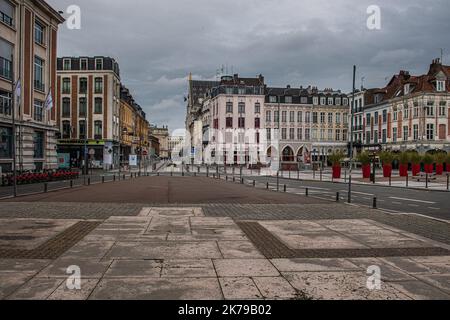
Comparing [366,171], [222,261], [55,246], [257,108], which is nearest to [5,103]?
[55,246]

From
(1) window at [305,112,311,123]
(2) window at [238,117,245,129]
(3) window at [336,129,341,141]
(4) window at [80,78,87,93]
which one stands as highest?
(4) window at [80,78,87,93]

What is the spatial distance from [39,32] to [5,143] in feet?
39.8

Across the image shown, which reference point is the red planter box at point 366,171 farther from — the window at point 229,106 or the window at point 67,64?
the window at point 67,64

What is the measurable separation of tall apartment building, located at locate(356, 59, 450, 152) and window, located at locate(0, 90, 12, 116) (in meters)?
55.0

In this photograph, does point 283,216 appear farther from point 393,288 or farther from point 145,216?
point 393,288

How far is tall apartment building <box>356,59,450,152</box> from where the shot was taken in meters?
62.8

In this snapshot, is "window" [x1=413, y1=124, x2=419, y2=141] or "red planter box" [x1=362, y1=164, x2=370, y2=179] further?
"window" [x1=413, y1=124, x2=419, y2=141]

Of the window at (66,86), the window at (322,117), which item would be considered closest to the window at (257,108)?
the window at (322,117)

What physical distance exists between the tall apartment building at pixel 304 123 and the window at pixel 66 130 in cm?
3949

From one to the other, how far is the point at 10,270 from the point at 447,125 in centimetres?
6780

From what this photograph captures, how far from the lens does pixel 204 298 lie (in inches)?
213

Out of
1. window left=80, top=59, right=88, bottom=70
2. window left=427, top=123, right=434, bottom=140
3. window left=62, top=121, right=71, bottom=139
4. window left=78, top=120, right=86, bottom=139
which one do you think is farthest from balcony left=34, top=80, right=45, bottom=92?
window left=427, top=123, right=434, bottom=140

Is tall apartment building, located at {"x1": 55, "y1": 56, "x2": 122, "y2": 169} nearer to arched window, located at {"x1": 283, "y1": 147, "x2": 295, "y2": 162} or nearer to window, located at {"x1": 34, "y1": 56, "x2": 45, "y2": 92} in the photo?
window, located at {"x1": 34, "y1": 56, "x2": 45, "y2": 92}

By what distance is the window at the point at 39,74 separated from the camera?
123 feet
